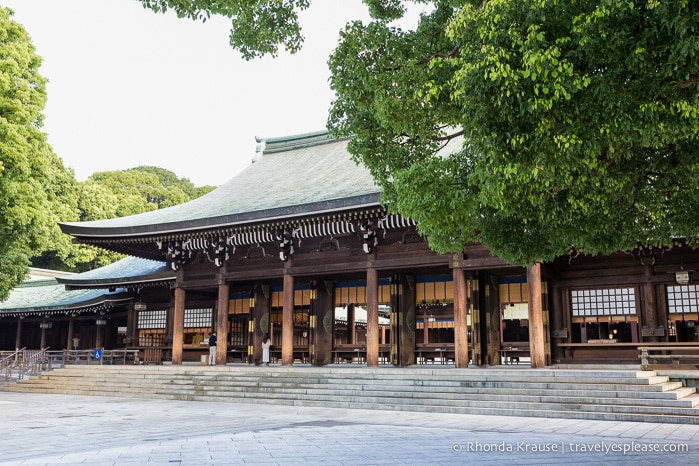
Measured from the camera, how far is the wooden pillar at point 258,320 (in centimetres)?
2277

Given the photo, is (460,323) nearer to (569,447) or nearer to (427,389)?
(427,389)

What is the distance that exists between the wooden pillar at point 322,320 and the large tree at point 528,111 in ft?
40.7

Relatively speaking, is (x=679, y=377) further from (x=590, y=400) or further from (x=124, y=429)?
(x=124, y=429)

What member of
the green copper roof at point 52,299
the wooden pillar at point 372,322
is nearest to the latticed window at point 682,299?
the wooden pillar at point 372,322

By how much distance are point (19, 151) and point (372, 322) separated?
1303cm

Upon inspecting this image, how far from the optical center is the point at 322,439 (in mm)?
9133

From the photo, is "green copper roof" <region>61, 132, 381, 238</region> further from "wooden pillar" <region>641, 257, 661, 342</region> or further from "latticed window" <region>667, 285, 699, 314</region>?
"latticed window" <region>667, 285, 699, 314</region>

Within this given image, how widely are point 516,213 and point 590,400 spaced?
613cm

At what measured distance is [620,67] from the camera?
19.2 ft

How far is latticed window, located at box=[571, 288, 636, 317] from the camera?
1702 cm

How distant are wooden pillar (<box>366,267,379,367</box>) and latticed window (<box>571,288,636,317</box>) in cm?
572

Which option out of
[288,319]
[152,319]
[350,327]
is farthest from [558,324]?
[152,319]

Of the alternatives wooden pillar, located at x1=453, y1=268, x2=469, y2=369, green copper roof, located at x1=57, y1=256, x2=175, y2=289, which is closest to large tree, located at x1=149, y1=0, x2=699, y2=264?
wooden pillar, located at x1=453, y1=268, x2=469, y2=369

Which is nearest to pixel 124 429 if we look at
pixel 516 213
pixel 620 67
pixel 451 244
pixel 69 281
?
pixel 451 244
